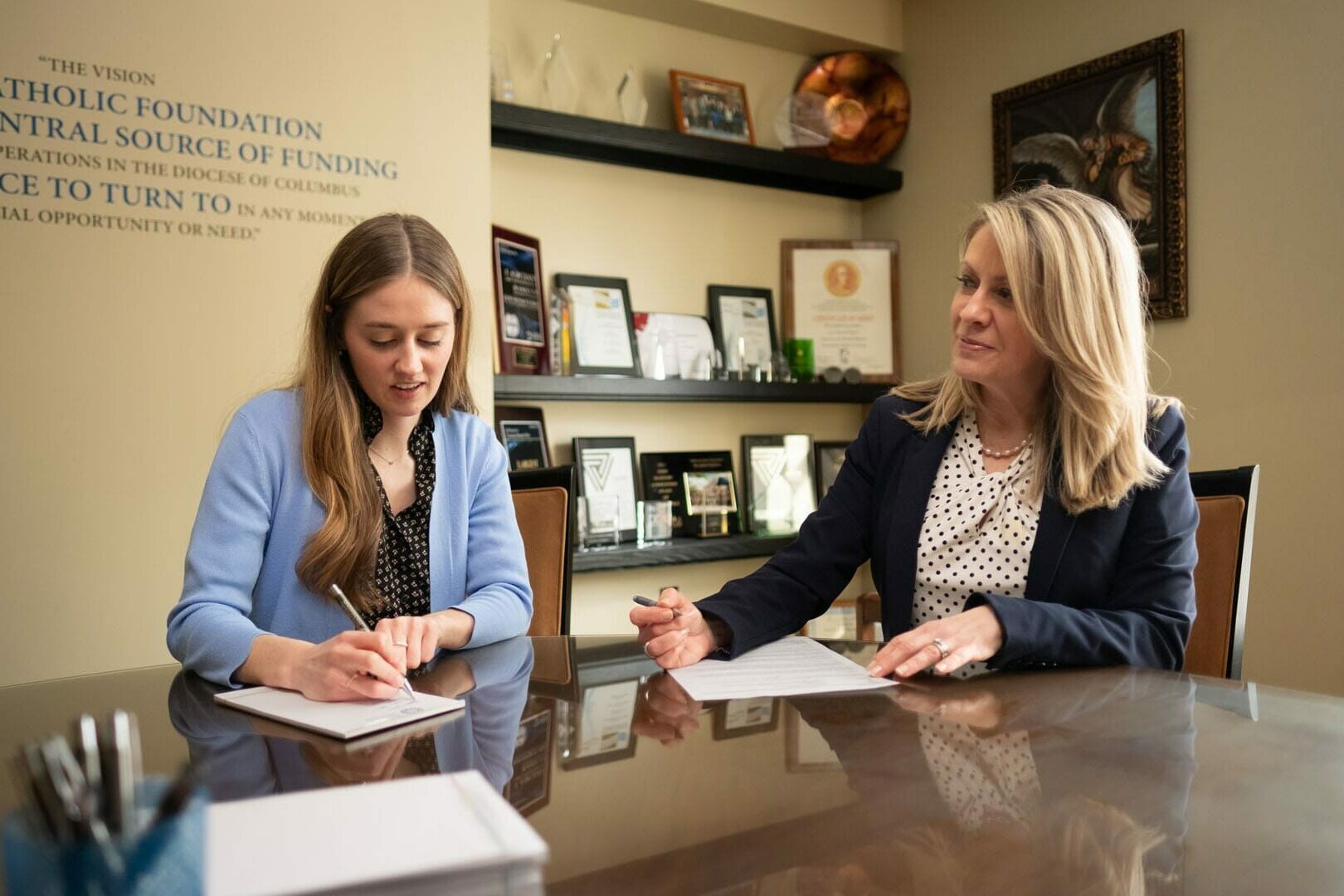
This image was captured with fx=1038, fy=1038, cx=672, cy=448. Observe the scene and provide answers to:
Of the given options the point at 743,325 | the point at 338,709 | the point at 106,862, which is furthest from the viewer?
the point at 743,325

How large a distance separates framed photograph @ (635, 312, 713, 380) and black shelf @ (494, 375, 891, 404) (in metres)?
0.12

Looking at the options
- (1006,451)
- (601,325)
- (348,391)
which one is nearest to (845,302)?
(601,325)

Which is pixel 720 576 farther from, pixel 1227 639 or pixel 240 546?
pixel 240 546

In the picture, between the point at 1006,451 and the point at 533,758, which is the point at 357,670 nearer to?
the point at 533,758

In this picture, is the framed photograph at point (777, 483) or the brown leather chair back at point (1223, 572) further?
the framed photograph at point (777, 483)

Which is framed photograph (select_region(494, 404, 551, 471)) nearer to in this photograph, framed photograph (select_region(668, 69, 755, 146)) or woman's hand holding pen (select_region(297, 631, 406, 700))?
framed photograph (select_region(668, 69, 755, 146))

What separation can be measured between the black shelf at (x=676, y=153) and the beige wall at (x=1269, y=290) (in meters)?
1.03

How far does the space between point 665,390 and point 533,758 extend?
286 cm

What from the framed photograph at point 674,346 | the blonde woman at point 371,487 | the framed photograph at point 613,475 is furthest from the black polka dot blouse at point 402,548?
the framed photograph at point 674,346

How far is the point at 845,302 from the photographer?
4453 millimetres

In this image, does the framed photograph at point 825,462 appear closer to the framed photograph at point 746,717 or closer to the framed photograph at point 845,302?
the framed photograph at point 845,302

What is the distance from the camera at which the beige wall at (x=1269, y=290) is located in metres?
3.01

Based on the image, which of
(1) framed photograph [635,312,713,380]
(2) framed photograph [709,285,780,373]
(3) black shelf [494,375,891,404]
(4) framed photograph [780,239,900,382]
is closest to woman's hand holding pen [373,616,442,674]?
(3) black shelf [494,375,891,404]

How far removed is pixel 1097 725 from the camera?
1117mm
